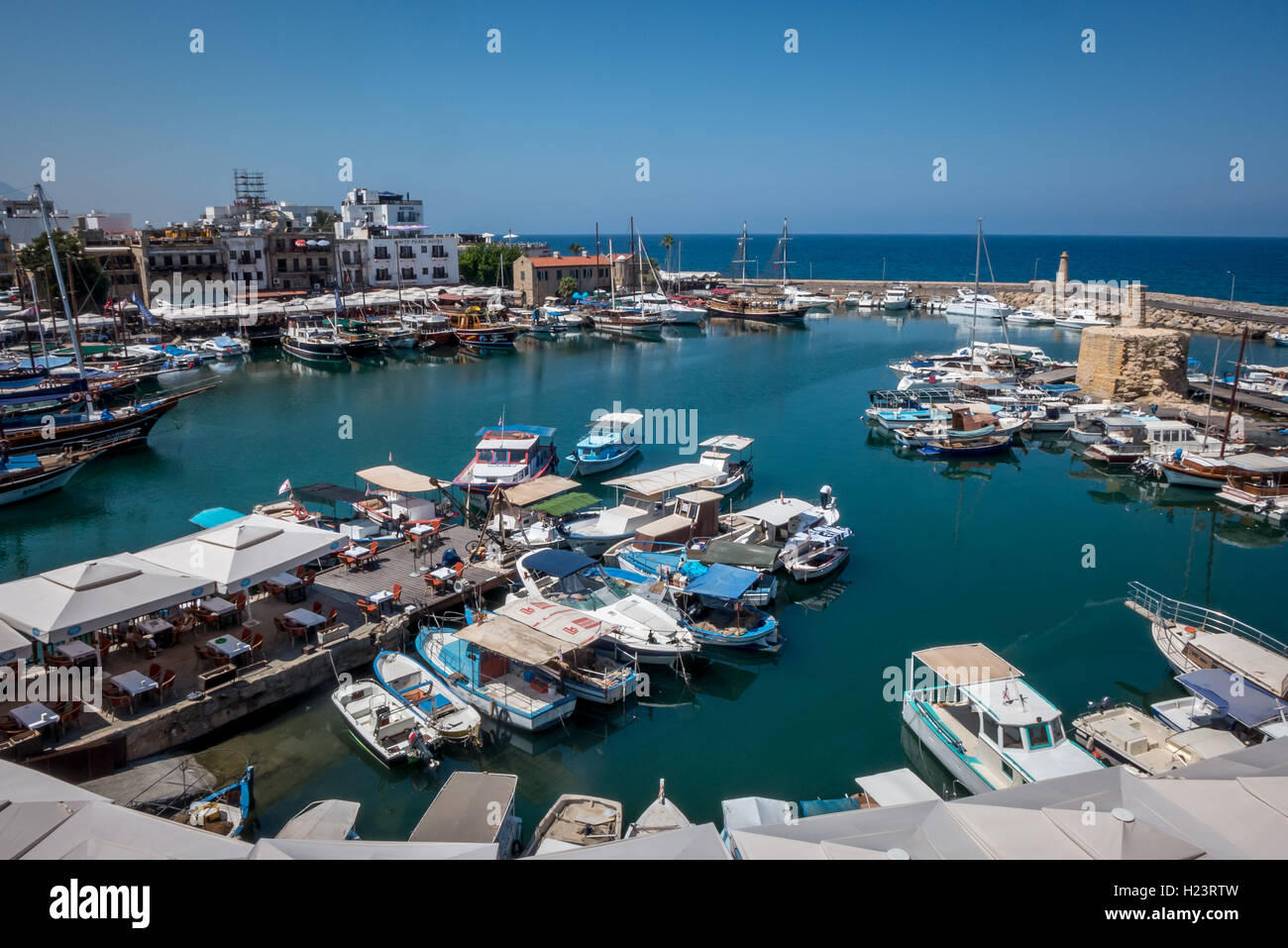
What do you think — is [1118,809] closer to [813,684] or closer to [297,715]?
[813,684]

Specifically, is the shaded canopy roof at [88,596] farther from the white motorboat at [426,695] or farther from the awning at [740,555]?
the awning at [740,555]

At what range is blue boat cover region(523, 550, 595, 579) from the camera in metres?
20.2

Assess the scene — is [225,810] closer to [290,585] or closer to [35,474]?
[290,585]

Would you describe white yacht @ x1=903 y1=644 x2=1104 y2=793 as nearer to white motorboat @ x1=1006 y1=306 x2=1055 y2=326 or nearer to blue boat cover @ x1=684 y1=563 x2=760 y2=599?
blue boat cover @ x1=684 y1=563 x2=760 y2=599

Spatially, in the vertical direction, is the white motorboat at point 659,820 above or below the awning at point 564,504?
below

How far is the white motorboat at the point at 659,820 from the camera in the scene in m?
12.4

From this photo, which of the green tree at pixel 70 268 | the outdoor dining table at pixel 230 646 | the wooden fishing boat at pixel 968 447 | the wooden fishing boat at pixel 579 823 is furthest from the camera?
the green tree at pixel 70 268

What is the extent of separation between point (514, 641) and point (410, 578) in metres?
5.74

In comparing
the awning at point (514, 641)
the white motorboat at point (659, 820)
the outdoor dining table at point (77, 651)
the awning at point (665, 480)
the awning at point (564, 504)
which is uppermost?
the awning at point (665, 480)

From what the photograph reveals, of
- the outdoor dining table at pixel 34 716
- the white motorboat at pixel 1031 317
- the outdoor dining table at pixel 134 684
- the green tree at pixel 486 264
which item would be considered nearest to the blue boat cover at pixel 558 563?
the outdoor dining table at pixel 134 684

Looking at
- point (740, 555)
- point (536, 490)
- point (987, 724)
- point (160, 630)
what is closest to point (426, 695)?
point (160, 630)

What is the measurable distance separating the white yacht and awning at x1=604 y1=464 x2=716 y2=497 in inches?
448

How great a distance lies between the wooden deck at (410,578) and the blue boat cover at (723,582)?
5164 mm
